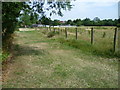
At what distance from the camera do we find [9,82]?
4.54 m

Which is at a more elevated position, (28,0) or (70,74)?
(28,0)

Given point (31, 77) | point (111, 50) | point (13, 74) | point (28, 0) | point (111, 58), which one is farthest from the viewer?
point (28, 0)

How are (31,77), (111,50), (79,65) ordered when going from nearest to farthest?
(31,77), (79,65), (111,50)

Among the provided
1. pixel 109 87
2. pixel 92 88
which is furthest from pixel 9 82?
pixel 109 87

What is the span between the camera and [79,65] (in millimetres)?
6211

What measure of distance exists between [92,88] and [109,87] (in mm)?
423

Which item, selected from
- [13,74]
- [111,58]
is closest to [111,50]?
[111,58]

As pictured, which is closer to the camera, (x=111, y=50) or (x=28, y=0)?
(x=111, y=50)

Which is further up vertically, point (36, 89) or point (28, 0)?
point (28, 0)

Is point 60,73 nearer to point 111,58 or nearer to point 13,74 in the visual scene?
point 13,74

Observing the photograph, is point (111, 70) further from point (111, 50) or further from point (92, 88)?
point (111, 50)

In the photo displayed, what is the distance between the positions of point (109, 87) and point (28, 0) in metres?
6.37

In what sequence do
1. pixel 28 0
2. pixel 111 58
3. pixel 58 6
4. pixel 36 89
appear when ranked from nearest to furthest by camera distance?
pixel 36 89
pixel 111 58
pixel 28 0
pixel 58 6

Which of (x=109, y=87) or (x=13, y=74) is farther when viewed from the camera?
(x=13, y=74)
